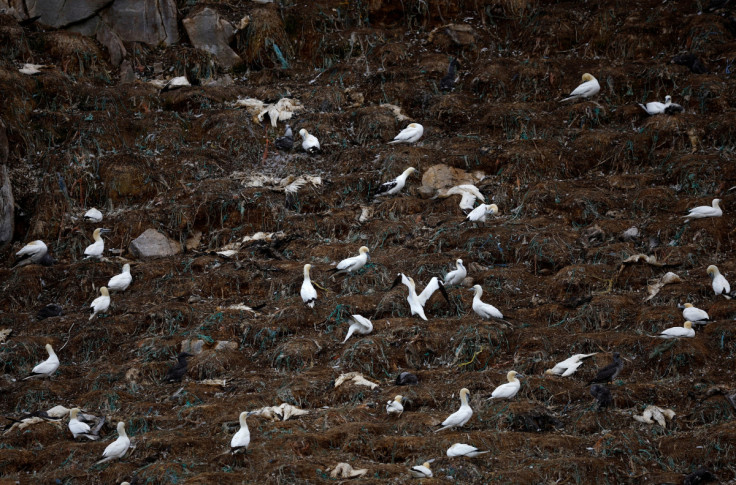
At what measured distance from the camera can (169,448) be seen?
768 cm

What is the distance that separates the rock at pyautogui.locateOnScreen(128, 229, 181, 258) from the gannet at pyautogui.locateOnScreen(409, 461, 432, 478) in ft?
22.1

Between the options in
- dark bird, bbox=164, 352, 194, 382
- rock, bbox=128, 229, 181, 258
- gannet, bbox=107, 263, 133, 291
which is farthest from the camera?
rock, bbox=128, 229, 181, 258

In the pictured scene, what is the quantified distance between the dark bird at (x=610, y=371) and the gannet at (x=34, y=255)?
25.8 feet

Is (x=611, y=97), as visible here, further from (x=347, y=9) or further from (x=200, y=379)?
(x=200, y=379)

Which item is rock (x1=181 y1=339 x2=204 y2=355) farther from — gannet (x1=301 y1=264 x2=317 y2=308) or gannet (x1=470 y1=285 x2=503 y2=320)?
gannet (x1=470 y1=285 x2=503 y2=320)

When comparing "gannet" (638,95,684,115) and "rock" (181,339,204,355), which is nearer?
"rock" (181,339,204,355)

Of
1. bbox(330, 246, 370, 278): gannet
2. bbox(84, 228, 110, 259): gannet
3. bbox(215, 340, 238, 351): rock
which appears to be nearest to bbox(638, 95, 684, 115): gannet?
bbox(330, 246, 370, 278): gannet

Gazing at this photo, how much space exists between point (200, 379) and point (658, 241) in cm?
614

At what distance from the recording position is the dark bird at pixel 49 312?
11.2 meters

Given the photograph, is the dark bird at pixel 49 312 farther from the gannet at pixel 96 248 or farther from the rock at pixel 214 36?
the rock at pixel 214 36

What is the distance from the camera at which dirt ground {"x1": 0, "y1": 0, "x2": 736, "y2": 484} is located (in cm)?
766

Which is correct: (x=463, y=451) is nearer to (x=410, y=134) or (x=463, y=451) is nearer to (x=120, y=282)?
(x=120, y=282)

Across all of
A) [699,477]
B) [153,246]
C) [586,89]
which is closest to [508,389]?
Answer: [699,477]

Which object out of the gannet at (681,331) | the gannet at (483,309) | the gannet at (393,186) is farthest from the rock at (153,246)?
the gannet at (681,331)
